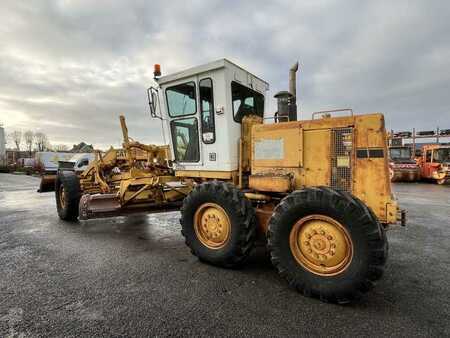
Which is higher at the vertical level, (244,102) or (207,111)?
(244,102)

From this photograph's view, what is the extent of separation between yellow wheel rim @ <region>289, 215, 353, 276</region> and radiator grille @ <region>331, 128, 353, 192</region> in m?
0.68

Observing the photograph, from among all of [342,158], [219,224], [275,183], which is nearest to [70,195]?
[219,224]

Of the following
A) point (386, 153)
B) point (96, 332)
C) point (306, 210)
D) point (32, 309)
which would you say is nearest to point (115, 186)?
point (32, 309)

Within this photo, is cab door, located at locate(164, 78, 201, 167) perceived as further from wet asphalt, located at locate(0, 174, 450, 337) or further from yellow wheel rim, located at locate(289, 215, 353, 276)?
yellow wheel rim, located at locate(289, 215, 353, 276)

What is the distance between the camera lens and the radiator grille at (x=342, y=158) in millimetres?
3246

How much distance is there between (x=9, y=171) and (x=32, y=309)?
3776cm

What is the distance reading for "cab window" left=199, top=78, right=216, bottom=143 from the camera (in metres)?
4.21

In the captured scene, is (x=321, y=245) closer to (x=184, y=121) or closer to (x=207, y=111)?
(x=207, y=111)

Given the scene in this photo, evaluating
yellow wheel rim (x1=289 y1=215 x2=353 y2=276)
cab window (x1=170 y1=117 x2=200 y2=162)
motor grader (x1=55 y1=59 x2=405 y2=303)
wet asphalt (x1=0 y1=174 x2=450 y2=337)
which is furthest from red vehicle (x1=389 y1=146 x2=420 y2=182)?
yellow wheel rim (x1=289 y1=215 x2=353 y2=276)

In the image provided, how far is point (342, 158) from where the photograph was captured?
10.8 ft

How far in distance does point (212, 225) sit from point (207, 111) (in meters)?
1.80

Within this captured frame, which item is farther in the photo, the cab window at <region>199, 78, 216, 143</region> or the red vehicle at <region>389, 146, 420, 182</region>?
the red vehicle at <region>389, 146, 420, 182</region>

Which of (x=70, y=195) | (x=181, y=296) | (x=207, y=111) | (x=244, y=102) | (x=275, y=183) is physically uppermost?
(x=244, y=102)

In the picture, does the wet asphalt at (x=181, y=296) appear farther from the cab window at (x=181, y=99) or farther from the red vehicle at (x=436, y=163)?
the red vehicle at (x=436, y=163)
